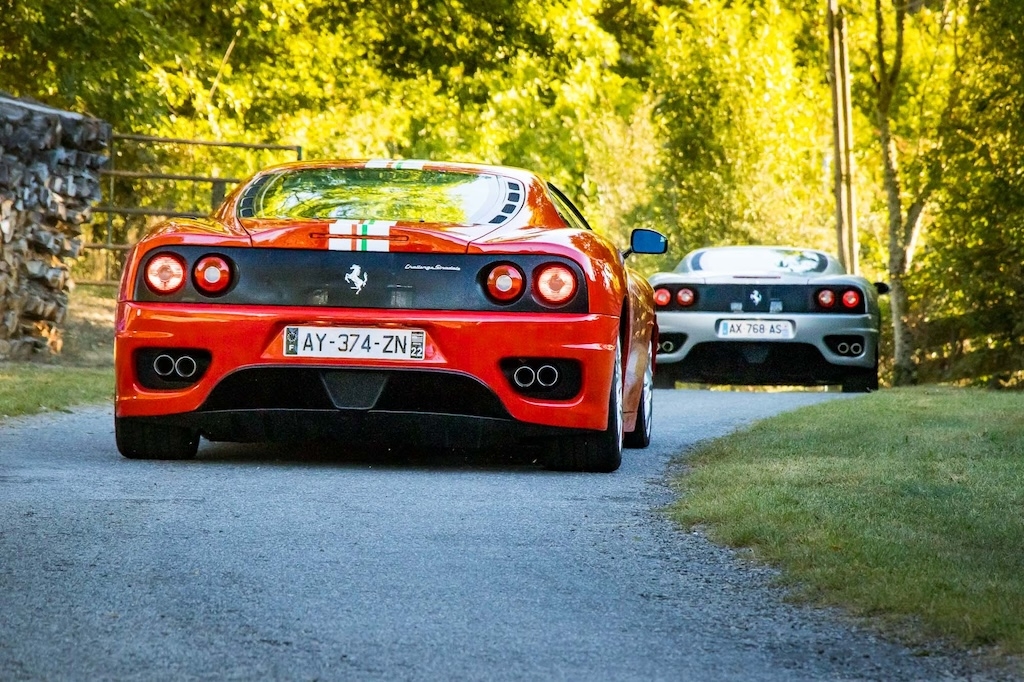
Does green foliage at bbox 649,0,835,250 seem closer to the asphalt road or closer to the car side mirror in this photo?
the car side mirror

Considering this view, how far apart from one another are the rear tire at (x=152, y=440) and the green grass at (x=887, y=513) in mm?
1844

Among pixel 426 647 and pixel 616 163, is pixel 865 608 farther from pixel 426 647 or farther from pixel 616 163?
pixel 616 163

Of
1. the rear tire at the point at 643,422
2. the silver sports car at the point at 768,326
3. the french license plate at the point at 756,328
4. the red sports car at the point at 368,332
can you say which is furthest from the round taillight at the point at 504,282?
the french license plate at the point at 756,328


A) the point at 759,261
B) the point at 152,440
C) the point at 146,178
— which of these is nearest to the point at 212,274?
the point at 152,440

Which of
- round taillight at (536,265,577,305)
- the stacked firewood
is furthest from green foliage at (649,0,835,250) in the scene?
round taillight at (536,265,577,305)

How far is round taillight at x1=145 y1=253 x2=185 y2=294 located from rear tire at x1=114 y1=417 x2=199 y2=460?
535 millimetres

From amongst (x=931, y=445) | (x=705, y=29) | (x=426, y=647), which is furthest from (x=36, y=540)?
(x=705, y=29)

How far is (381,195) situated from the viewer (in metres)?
7.40

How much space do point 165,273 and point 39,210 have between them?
8.23 metres

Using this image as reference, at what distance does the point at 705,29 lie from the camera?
117ft

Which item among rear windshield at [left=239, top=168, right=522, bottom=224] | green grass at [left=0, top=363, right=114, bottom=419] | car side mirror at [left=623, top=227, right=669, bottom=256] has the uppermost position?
rear windshield at [left=239, top=168, right=522, bottom=224]

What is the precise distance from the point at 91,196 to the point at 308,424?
9.34m

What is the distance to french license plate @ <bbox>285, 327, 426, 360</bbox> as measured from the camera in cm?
677

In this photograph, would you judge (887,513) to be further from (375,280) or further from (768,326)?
(768,326)
